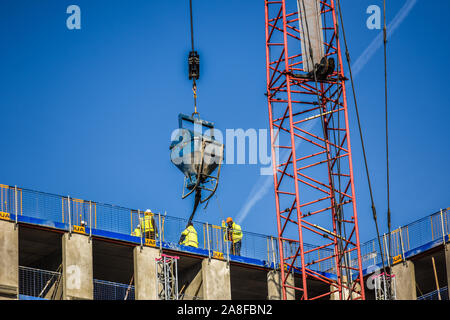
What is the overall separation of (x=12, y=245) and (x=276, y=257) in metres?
15.8

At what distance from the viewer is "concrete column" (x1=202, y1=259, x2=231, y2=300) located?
216ft

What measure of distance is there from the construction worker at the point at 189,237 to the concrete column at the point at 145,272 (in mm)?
2352

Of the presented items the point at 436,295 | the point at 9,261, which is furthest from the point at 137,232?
the point at 436,295

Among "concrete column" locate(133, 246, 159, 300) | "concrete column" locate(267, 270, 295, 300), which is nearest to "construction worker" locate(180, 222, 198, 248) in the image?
"concrete column" locate(133, 246, 159, 300)

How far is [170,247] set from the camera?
64.9m

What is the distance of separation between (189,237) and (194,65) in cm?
1250

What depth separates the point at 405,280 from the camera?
6756 centimetres

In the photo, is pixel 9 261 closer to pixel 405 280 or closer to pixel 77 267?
pixel 77 267

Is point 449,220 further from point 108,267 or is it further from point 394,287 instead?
point 108,267

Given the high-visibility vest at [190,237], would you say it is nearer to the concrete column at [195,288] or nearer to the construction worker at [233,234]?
the concrete column at [195,288]

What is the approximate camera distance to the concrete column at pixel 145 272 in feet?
206

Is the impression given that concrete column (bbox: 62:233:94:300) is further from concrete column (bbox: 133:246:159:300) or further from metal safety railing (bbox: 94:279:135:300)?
concrete column (bbox: 133:246:159:300)

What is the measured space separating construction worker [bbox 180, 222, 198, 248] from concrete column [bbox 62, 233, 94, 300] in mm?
5967
